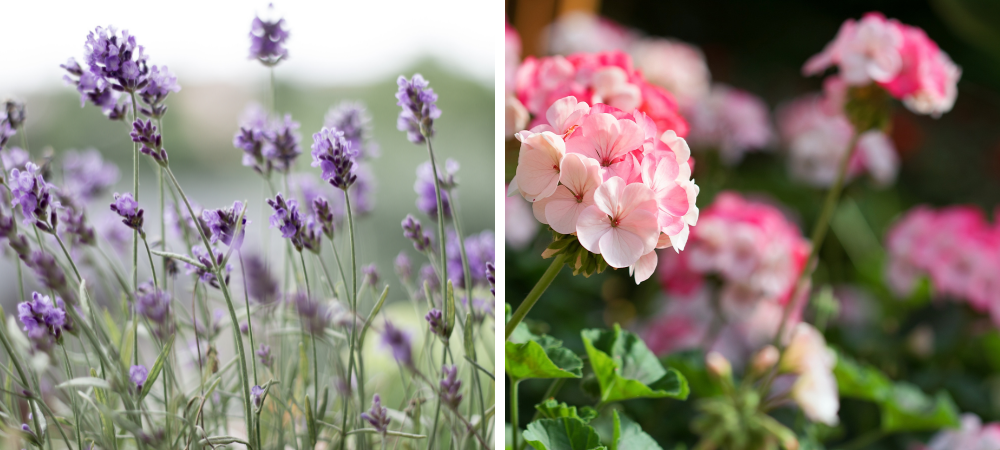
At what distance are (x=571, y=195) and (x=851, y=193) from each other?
132cm

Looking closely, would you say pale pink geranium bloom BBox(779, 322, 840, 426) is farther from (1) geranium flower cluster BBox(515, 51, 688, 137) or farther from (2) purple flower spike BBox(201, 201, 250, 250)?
(2) purple flower spike BBox(201, 201, 250, 250)

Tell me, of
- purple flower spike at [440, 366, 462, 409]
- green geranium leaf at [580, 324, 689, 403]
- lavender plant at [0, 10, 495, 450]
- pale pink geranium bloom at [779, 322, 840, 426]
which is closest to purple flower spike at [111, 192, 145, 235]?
lavender plant at [0, 10, 495, 450]

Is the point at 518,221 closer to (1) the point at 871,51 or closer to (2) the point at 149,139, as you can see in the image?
(1) the point at 871,51

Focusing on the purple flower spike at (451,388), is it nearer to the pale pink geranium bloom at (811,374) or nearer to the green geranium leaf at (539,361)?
the green geranium leaf at (539,361)

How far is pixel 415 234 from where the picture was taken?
1.49 ft

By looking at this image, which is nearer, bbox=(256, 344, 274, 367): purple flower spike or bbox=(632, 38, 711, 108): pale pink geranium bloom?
bbox=(256, 344, 274, 367): purple flower spike

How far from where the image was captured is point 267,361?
43 centimetres

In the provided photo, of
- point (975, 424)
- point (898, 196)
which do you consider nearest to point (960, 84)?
point (898, 196)

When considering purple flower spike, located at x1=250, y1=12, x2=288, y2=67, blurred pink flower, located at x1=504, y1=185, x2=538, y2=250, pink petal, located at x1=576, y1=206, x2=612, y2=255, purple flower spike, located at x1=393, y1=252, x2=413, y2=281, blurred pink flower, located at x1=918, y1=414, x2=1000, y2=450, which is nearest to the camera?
pink petal, located at x1=576, y1=206, x2=612, y2=255

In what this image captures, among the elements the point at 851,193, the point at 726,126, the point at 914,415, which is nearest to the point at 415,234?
the point at 914,415

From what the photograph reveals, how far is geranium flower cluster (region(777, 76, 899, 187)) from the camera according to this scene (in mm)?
1245

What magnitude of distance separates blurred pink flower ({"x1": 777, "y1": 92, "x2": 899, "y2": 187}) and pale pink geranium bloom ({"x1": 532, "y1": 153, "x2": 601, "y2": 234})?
95 centimetres

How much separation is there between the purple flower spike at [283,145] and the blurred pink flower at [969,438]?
0.89m

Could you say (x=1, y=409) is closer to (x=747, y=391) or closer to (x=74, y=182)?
(x=74, y=182)
